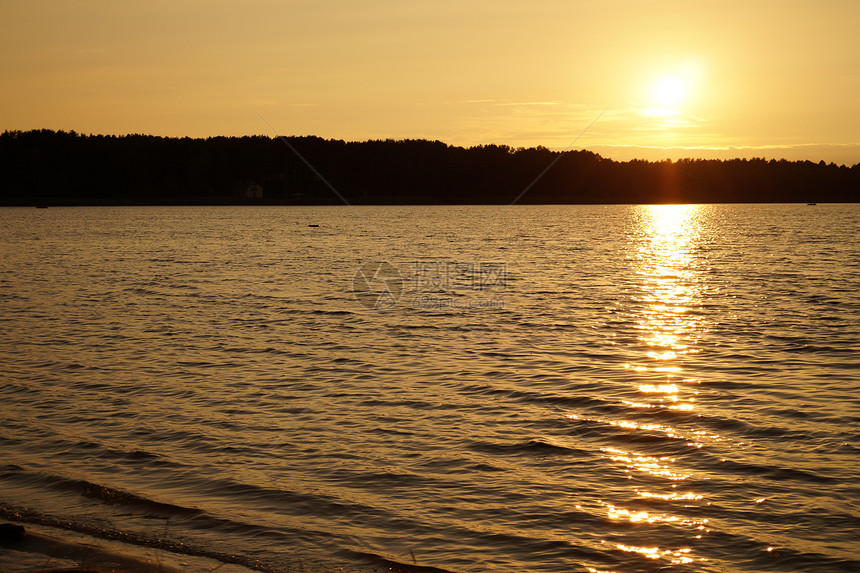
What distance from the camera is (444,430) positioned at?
13828 mm

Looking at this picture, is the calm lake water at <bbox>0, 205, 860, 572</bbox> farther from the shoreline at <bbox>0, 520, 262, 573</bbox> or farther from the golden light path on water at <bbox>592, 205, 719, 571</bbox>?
the shoreline at <bbox>0, 520, 262, 573</bbox>

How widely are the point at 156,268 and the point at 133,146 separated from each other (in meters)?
164

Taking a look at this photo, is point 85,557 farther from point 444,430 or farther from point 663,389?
point 663,389

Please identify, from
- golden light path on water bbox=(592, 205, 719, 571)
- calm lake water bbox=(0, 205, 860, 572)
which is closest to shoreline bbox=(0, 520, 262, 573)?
calm lake water bbox=(0, 205, 860, 572)

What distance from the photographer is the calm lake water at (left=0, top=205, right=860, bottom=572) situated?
30.9ft

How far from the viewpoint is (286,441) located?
13250mm

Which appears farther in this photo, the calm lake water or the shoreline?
the calm lake water

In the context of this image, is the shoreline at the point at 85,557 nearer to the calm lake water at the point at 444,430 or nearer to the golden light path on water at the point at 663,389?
the calm lake water at the point at 444,430

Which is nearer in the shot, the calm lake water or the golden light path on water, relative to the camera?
the calm lake water

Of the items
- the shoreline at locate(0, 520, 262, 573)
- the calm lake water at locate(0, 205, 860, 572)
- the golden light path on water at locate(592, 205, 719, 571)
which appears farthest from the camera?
the golden light path on water at locate(592, 205, 719, 571)

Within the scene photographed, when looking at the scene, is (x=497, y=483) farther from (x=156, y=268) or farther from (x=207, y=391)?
(x=156, y=268)

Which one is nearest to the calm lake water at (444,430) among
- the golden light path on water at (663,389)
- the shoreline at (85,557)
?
the golden light path on water at (663,389)

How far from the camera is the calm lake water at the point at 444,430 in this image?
9.42m

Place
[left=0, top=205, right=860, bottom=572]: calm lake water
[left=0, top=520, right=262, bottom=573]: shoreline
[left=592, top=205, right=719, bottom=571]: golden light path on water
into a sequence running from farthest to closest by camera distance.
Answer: [left=592, top=205, right=719, bottom=571]: golden light path on water, [left=0, top=205, right=860, bottom=572]: calm lake water, [left=0, top=520, right=262, bottom=573]: shoreline
